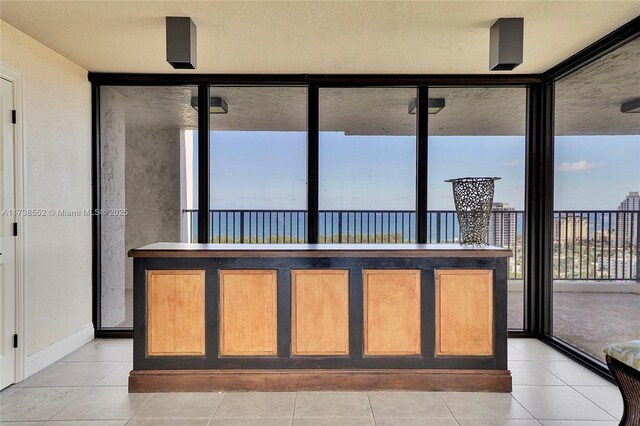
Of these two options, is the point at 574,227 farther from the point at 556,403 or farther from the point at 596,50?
the point at 556,403

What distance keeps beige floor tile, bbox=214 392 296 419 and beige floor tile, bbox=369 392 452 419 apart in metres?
0.56

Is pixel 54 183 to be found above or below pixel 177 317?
above

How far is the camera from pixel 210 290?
271cm

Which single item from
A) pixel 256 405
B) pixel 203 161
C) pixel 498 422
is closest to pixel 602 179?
pixel 498 422

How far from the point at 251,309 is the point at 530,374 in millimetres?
2197

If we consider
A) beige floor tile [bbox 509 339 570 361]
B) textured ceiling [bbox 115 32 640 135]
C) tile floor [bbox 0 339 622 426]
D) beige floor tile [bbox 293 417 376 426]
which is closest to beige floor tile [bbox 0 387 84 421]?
tile floor [bbox 0 339 622 426]

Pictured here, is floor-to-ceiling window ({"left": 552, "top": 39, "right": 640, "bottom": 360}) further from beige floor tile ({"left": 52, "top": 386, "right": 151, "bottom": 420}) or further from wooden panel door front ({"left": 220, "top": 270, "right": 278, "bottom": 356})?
beige floor tile ({"left": 52, "top": 386, "right": 151, "bottom": 420})

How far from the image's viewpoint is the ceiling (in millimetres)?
2455

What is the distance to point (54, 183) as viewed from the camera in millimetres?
3215

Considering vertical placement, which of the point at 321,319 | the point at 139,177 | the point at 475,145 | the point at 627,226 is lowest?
the point at 321,319

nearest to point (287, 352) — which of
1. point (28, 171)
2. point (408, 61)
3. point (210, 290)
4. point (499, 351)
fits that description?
point (210, 290)

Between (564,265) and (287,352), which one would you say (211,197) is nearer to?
(287,352)

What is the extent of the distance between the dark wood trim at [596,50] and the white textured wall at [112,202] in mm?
4267

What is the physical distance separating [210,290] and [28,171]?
169cm
